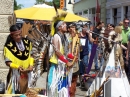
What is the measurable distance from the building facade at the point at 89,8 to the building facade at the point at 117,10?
0.99 metres

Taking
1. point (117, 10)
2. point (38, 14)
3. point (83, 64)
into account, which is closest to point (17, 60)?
point (83, 64)

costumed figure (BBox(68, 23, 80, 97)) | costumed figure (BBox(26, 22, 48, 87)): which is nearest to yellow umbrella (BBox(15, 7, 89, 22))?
costumed figure (BBox(68, 23, 80, 97))

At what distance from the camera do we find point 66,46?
23.4ft

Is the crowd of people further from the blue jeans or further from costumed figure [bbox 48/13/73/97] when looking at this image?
the blue jeans

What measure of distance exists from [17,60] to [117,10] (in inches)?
800

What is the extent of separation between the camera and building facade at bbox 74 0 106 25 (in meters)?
29.8

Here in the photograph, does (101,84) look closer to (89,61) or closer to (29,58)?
(29,58)

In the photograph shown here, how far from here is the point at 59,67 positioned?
6.98 metres

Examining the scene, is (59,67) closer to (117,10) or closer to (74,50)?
(74,50)

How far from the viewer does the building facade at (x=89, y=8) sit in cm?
2980

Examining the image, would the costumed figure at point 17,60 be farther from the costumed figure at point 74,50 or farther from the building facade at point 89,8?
the building facade at point 89,8

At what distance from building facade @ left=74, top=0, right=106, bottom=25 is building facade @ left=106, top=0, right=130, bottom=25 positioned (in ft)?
3.25

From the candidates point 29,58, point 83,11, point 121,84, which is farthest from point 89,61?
point 83,11

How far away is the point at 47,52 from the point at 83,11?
118 ft
